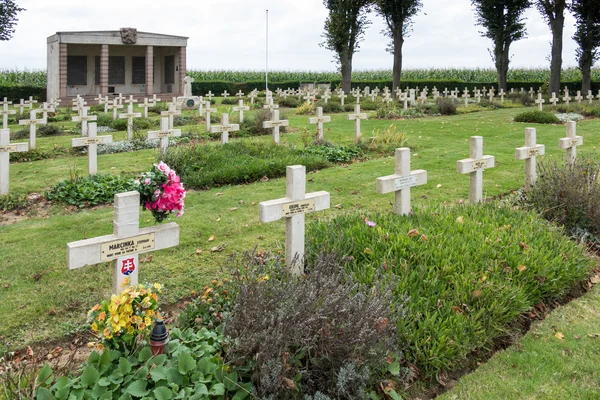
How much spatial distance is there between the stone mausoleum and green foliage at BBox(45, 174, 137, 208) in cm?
2554

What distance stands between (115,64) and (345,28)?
1539 cm

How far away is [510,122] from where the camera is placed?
1925cm

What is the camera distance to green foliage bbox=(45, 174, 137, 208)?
8664 mm

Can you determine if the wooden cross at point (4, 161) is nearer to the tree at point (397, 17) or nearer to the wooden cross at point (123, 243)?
the wooden cross at point (123, 243)

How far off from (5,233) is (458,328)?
5.87 metres

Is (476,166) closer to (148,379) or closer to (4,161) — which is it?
(148,379)

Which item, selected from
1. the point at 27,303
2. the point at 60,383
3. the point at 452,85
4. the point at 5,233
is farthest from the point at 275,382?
the point at 452,85

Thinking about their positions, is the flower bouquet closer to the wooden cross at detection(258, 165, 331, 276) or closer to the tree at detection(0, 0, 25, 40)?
the wooden cross at detection(258, 165, 331, 276)

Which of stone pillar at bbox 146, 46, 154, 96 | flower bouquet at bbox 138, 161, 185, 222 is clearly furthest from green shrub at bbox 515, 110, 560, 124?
stone pillar at bbox 146, 46, 154, 96

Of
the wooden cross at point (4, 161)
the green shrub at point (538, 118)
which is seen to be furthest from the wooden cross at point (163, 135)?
the green shrub at point (538, 118)

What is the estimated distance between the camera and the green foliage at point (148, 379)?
282cm

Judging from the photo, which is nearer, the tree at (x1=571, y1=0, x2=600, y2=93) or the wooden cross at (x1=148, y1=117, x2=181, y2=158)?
the wooden cross at (x1=148, y1=117, x2=181, y2=158)

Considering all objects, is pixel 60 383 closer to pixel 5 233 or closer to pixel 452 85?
pixel 5 233

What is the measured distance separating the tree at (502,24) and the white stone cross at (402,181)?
95.8ft
